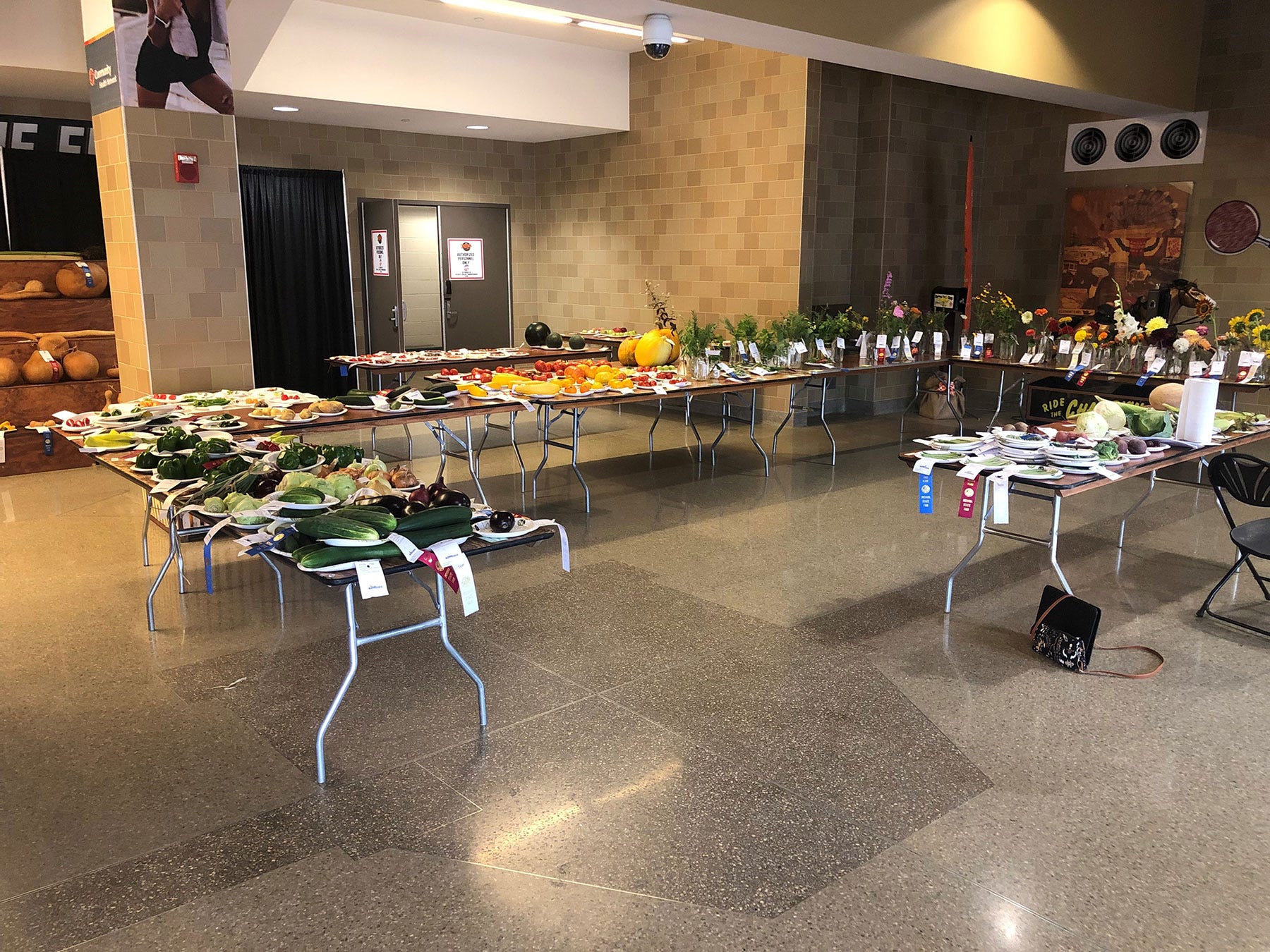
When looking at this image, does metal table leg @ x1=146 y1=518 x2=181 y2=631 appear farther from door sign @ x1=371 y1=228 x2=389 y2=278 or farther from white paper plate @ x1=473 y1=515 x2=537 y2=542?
door sign @ x1=371 y1=228 x2=389 y2=278

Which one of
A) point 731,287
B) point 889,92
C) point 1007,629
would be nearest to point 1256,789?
point 1007,629

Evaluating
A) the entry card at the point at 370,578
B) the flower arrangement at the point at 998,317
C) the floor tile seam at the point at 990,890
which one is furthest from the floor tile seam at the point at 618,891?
the flower arrangement at the point at 998,317

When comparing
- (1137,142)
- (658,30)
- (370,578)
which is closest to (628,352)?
(658,30)

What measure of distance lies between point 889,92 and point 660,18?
4424 millimetres

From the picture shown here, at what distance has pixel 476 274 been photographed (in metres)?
10.7

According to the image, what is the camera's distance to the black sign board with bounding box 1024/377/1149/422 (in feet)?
21.9

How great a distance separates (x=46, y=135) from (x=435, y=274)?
3.75 m

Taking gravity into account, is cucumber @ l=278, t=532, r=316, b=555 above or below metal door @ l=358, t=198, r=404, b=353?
below

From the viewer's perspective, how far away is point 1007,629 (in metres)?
3.99

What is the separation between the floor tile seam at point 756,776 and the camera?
104 inches

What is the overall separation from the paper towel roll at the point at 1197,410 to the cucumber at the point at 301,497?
12.5 feet

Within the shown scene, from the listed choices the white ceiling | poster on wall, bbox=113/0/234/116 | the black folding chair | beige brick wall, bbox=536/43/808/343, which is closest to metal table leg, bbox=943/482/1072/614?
the black folding chair

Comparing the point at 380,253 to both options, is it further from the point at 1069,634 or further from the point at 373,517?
the point at 1069,634

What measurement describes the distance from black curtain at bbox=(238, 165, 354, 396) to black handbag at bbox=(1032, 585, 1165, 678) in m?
7.42
